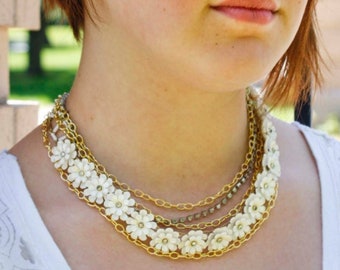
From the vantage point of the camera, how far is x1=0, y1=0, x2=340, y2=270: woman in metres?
1.48

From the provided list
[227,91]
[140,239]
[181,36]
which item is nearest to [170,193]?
[140,239]

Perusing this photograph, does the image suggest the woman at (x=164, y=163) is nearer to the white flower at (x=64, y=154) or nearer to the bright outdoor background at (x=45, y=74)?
the white flower at (x=64, y=154)

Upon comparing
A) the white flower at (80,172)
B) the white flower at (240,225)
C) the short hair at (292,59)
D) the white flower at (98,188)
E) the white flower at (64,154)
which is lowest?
the white flower at (240,225)

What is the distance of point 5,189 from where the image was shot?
1621mm

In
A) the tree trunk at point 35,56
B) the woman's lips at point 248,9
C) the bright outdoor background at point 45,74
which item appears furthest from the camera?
the tree trunk at point 35,56

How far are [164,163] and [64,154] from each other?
190 mm

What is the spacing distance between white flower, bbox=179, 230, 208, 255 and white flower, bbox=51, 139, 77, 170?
0.26m

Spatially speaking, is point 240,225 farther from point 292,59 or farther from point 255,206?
point 292,59

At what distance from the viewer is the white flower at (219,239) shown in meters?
1.59

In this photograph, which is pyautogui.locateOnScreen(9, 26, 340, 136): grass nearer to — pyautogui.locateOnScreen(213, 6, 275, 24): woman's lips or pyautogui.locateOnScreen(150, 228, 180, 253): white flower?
pyautogui.locateOnScreen(150, 228, 180, 253): white flower

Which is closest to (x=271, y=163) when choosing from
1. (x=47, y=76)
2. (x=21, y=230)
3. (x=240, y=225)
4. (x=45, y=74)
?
(x=240, y=225)

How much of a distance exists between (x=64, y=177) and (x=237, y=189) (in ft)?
1.08

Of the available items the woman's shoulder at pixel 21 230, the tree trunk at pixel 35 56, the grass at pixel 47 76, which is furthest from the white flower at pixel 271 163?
the tree trunk at pixel 35 56

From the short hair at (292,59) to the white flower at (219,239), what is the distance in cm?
37
